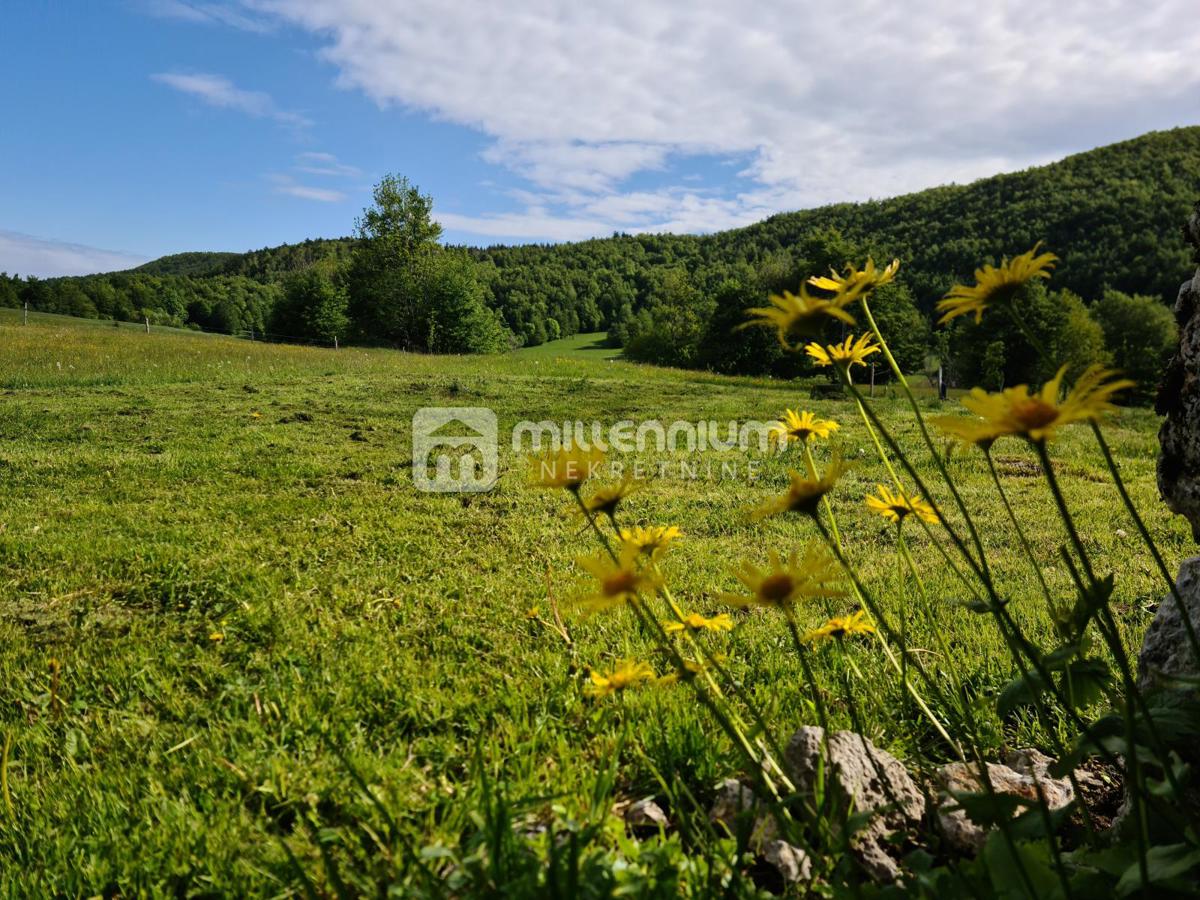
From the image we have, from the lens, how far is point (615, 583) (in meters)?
0.92

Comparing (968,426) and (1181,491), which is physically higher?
(968,426)

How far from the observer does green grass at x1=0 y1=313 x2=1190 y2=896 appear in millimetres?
1488

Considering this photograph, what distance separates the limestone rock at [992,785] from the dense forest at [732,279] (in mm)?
21807

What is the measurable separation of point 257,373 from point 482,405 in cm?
686

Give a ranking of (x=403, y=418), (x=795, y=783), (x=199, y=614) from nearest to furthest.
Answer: (x=795, y=783) → (x=199, y=614) → (x=403, y=418)

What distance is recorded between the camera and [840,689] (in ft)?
6.96

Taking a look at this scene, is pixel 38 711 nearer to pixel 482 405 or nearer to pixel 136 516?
pixel 136 516

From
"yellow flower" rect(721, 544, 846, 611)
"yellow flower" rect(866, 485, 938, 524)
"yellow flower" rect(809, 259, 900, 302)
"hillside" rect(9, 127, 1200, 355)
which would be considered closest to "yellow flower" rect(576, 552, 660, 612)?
"yellow flower" rect(721, 544, 846, 611)

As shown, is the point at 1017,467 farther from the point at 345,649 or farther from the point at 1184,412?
the point at 345,649

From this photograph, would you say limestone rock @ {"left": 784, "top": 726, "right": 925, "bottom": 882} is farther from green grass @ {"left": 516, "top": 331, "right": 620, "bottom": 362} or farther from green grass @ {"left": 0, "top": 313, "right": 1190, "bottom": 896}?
green grass @ {"left": 516, "top": 331, "right": 620, "bottom": 362}

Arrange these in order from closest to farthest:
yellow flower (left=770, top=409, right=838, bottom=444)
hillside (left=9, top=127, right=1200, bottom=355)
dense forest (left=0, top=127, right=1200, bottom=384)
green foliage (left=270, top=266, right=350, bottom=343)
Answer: yellow flower (left=770, top=409, right=838, bottom=444), dense forest (left=0, top=127, right=1200, bottom=384), green foliage (left=270, top=266, right=350, bottom=343), hillside (left=9, top=127, right=1200, bottom=355)

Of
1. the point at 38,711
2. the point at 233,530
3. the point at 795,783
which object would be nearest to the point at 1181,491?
the point at 795,783

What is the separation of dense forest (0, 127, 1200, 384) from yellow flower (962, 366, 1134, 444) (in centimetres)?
2260

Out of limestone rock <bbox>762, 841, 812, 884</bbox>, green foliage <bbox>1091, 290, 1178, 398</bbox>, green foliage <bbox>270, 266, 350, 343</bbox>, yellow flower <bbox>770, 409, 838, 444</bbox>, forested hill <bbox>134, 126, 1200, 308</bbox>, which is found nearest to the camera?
limestone rock <bbox>762, 841, 812, 884</bbox>
